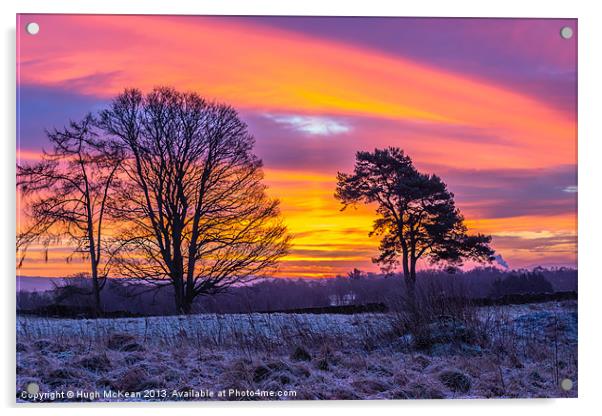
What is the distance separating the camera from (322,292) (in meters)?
13.1

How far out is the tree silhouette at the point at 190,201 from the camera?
13.4m

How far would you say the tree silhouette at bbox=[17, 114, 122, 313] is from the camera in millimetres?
11625

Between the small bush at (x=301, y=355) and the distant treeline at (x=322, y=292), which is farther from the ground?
the distant treeline at (x=322, y=292)

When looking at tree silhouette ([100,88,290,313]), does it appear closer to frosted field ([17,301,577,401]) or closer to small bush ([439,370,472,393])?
frosted field ([17,301,577,401])

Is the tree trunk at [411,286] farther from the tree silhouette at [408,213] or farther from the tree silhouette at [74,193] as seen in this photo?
the tree silhouette at [74,193]

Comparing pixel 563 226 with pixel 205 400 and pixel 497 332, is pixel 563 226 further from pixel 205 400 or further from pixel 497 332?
pixel 205 400

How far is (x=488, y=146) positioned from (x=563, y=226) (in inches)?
57.3

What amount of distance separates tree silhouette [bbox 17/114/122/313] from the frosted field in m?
1.10

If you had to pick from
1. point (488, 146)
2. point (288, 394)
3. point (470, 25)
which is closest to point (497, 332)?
point (488, 146)

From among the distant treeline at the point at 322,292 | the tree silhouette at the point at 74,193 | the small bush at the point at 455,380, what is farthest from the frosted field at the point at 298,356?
the tree silhouette at the point at 74,193

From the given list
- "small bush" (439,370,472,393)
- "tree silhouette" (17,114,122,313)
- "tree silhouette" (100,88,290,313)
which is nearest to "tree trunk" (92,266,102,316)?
"tree silhouette" (17,114,122,313)

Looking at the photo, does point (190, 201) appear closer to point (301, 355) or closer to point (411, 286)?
point (411, 286)

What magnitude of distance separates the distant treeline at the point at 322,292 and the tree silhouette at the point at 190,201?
1.29 ft

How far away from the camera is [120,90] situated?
12.2 m
